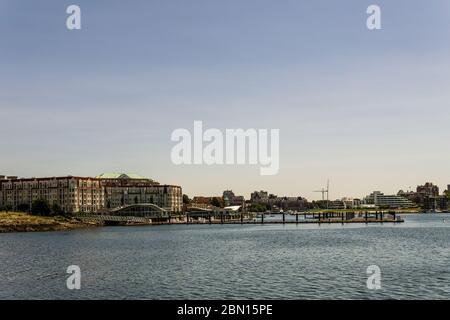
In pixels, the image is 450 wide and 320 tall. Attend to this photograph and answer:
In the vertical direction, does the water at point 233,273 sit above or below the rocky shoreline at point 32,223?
above

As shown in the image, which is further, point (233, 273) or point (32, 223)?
point (32, 223)

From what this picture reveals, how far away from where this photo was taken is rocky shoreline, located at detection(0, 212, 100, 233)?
17038 centimetres

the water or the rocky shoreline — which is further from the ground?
the water

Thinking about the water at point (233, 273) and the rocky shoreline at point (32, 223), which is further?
the rocky shoreline at point (32, 223)

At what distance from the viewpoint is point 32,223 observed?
178 m

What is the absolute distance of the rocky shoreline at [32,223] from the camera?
170m

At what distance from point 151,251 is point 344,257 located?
1276 inches

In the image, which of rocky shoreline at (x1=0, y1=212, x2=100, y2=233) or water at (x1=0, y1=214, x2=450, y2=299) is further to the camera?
rocky shoreline at (x1=0, y1=212, x2=100, y2=233)

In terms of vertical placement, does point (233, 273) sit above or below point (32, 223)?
above
